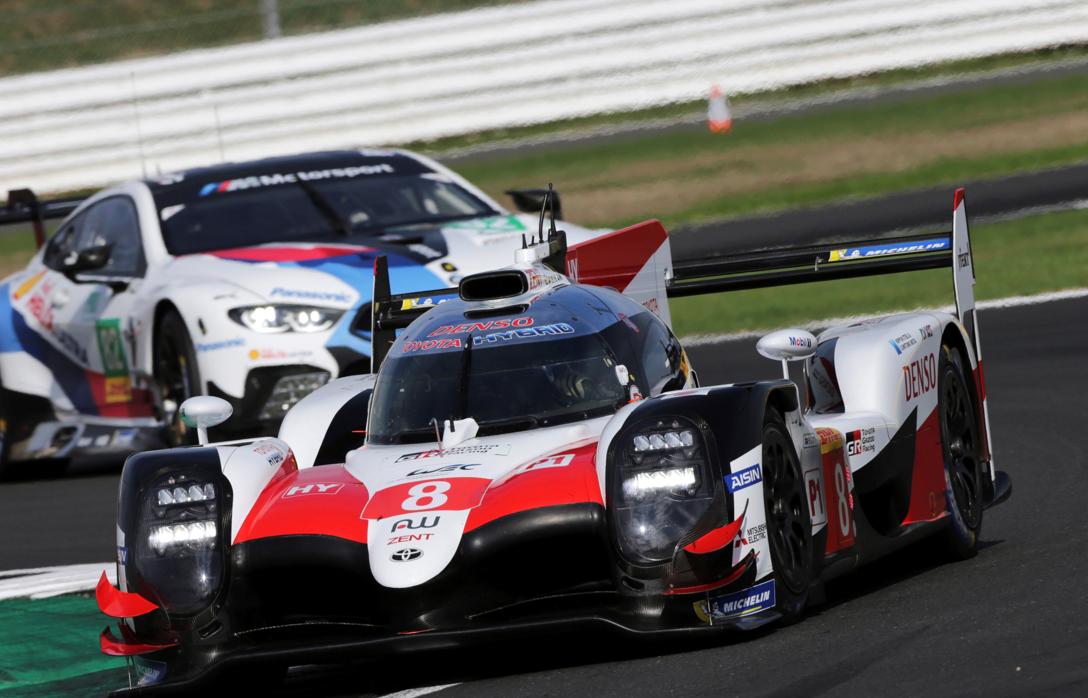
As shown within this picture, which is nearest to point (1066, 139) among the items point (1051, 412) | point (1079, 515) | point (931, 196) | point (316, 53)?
point (931, 196)

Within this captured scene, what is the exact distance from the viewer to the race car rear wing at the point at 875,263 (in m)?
7.81

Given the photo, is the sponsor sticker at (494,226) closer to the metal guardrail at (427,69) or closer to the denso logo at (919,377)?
the denso logo at (919,377)

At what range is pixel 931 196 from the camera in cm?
1836

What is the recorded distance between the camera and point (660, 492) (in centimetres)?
570

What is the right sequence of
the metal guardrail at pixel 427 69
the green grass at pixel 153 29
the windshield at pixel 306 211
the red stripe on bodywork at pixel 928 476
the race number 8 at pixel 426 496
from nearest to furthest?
1. the race number 8 at pixel 426 496
2. the red stripe on bodywork at pixel 928 476
3. the windshield at pixel 306 211
4. the metal guardrail at pixel 427 69
5. the green grass at pixel 153 29

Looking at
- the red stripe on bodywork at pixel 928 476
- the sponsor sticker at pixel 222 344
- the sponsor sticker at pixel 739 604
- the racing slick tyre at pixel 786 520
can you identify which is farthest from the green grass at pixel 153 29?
the sponsor sticker at pixel 739 604

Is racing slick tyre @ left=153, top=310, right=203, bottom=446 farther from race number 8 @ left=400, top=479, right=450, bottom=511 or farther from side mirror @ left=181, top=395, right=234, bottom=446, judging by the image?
race number 8 @ left=400, top=479, right=450, bottom=511

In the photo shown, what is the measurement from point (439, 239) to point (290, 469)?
4.34 meters

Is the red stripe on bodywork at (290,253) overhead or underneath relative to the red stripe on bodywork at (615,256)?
underneath

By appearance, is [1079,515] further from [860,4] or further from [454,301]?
[860,4]

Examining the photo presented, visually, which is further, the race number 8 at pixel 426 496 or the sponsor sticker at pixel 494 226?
the sponsor sticker at pixel 494 226

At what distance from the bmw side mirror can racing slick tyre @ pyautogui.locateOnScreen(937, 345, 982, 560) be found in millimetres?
5282

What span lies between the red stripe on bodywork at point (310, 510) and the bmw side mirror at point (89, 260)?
5.22 meters

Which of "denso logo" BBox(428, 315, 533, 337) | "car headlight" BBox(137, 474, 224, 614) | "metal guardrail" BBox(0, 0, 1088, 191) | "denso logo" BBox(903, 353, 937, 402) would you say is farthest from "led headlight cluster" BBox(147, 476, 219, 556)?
"metal guardrail" BBox(0, 0, 1088, 191)
